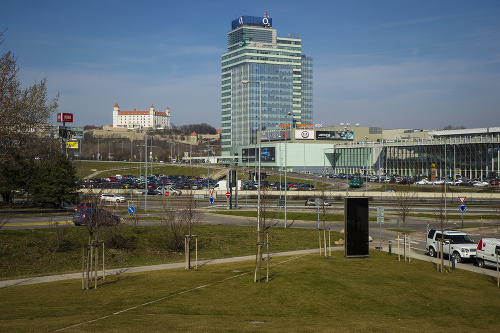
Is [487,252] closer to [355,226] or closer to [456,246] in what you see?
[456,246]

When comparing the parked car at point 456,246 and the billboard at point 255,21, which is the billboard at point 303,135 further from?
the parked car at point 456,246

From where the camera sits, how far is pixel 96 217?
21.8 metres

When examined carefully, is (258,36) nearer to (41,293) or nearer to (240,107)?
(240,107)

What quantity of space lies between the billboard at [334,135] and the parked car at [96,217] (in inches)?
4763

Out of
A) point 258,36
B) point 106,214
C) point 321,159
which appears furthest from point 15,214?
point 258,36

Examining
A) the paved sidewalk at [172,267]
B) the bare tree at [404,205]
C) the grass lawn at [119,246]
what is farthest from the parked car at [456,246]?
the grass lawn at [119,246]

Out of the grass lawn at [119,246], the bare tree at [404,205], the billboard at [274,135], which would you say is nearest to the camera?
the grass lawn at [119,246]

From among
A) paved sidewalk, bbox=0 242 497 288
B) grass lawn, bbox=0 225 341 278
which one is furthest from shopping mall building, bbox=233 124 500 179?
paved sidewalk, bbox=0 242 497 288

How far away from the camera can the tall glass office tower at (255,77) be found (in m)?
183

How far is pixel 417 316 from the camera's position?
1641 cm

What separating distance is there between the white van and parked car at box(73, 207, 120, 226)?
70.7 ft

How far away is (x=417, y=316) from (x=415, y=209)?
47.1 meters

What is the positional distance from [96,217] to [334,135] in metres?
134

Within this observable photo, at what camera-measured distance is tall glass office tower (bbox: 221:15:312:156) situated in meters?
183
